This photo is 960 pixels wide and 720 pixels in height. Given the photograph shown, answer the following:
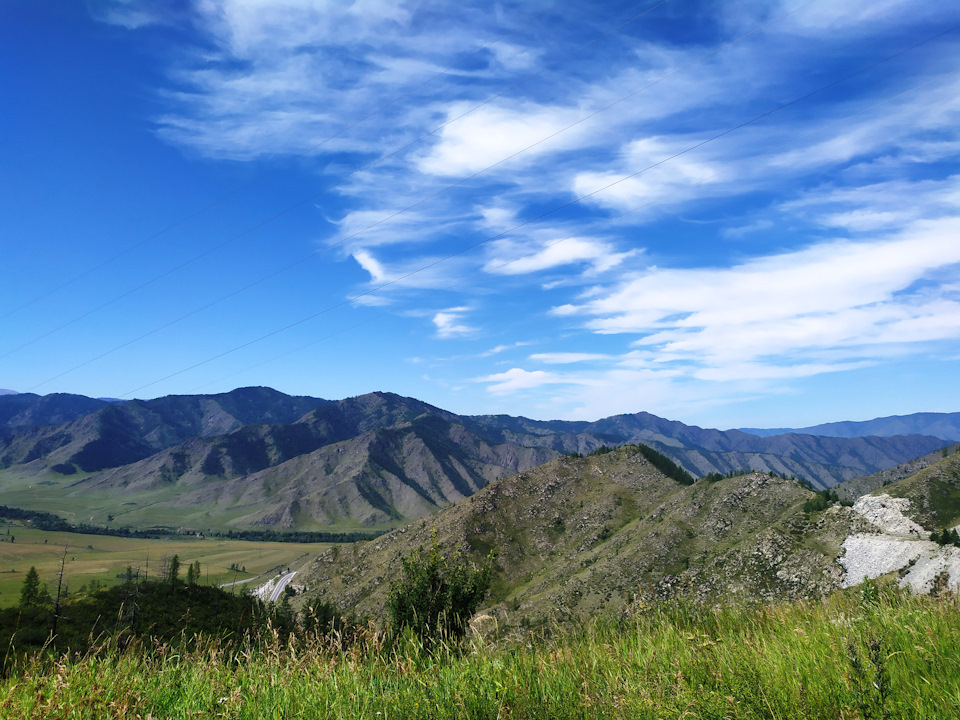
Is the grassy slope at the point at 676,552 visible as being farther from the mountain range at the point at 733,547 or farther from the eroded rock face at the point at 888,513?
the eroded rock face at the point at 888,513

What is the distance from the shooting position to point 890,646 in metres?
5.45

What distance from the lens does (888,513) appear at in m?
152

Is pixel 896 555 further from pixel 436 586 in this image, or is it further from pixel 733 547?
pixel 436 586

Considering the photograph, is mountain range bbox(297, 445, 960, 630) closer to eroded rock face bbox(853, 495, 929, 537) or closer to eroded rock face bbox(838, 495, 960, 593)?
eroded rock face bbox(838, 495, 960, 593)

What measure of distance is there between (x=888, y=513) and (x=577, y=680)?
18603 cm

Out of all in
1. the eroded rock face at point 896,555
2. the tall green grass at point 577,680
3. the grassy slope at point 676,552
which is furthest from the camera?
the grassy slope at point 676,552

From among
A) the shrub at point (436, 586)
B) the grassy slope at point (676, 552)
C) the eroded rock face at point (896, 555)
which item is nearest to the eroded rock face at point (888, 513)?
the eroded rock face at point (896, 555)

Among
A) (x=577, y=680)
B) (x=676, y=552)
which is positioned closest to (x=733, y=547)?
(x=676, y=552)

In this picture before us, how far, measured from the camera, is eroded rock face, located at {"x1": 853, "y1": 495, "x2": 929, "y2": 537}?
14125cm

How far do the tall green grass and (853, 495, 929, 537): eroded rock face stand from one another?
163 m

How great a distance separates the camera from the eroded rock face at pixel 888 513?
141250 millimetres

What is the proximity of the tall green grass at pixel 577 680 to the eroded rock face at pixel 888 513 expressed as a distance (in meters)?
163

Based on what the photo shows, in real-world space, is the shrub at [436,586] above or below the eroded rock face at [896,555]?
above

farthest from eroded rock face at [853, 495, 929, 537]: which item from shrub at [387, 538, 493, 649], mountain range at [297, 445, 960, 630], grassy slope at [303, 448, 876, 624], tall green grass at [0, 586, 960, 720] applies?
tall green grass at [0, 586, 960, 720]
